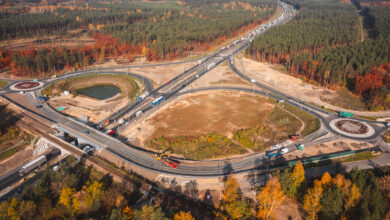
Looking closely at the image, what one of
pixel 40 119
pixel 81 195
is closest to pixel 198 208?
pixel 81 195

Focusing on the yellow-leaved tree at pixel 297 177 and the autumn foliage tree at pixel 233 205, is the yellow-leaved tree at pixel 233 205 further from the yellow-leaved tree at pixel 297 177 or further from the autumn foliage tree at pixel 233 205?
the yellow-leaved tree at pixel 297 177

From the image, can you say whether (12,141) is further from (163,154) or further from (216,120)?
(216,120)

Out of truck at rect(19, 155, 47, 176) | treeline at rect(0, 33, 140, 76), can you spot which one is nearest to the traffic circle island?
treeline at rect(0, 33, 140, 76)

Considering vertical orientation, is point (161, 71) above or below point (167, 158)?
above

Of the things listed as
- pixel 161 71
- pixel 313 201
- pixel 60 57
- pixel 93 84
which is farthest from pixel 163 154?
pixel 60 57

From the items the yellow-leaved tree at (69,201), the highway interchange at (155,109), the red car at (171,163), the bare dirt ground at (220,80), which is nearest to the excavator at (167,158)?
the red car at (171,163)
